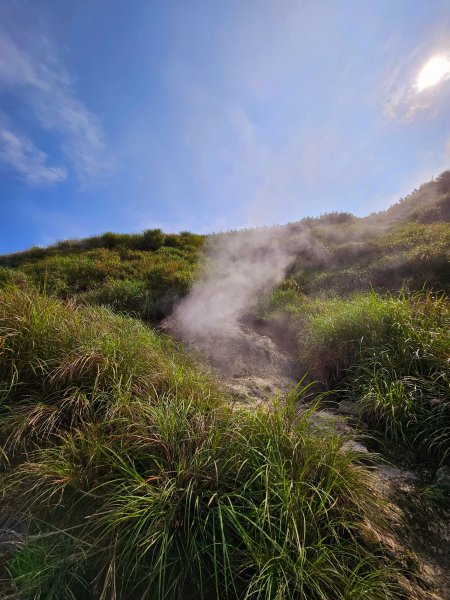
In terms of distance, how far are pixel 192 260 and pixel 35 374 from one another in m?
6.43

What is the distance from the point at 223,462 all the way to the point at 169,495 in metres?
0.39

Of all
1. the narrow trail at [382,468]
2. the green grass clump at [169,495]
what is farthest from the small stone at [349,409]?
the green grass clump at [169,495]

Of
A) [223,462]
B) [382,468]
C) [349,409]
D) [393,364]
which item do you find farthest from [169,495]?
[393,364]

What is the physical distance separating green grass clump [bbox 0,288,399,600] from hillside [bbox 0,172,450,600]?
12 mm

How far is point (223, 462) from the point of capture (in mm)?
2127

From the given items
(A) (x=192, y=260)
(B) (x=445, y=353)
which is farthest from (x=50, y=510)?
(A) (x=192, y=260)

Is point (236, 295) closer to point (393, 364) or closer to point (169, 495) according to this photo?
point (393, 364)

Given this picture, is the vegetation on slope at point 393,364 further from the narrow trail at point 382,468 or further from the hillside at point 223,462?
the narrow trail at point 382,468

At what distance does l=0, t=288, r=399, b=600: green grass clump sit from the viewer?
5.49ft

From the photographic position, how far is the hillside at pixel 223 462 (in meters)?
1.71

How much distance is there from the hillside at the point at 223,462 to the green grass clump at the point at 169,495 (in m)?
0.01

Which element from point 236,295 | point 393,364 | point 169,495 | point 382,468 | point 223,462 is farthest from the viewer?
point 236,295

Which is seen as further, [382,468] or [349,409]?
[349,409]

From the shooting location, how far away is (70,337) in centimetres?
320
